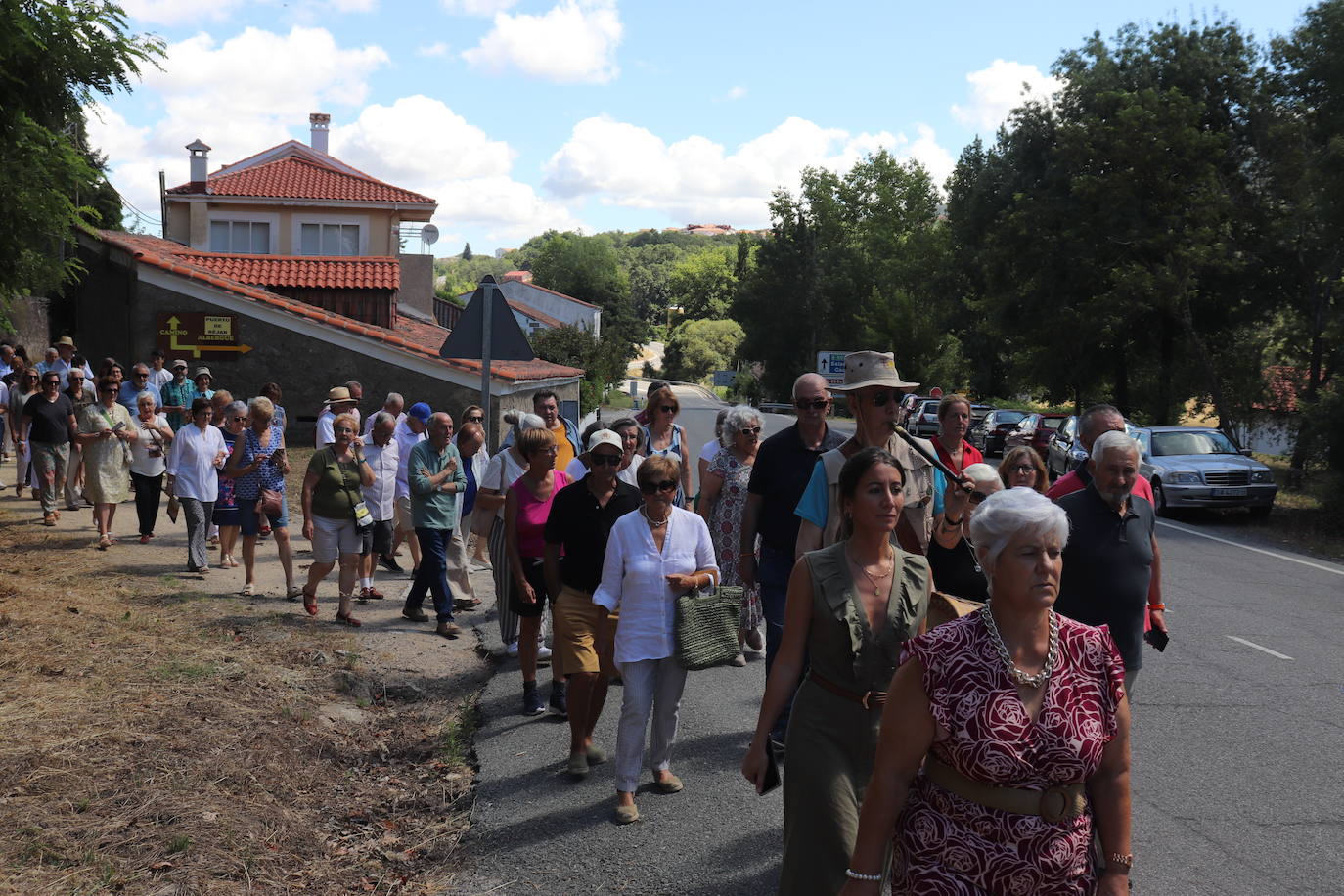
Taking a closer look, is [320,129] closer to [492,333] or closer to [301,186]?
[301,186]

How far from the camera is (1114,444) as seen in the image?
4.99 metres

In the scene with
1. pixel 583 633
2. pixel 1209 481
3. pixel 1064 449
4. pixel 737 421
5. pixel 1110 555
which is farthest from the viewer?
pixel 1064 449

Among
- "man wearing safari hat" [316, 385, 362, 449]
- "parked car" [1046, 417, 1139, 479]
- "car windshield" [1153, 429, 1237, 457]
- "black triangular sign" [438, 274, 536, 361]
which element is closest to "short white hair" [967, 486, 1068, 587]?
"black triangular sign" [438, 274, 536, 361]

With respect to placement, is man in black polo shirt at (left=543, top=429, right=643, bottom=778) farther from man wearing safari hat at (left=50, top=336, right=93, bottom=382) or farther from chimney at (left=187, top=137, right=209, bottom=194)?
chimney at (left=187, top=137, right=209, bottom=194)

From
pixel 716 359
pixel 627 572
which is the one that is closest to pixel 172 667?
pixel 627 572

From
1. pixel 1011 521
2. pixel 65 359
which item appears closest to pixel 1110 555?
pixel 1011 521

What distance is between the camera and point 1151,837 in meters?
5.51

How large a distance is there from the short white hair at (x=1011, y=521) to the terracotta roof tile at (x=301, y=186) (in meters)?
38.7

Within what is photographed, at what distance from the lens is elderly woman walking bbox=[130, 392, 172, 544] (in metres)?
13.2

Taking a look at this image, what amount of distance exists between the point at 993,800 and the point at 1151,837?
10.3 ft

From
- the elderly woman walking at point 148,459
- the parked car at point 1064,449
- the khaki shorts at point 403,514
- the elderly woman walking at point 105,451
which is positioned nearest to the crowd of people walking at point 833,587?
the khaki shorts at point 403,514

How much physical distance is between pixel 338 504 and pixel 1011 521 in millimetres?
8031

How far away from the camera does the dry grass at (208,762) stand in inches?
202

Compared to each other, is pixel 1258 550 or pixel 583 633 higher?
pixel 583 633
